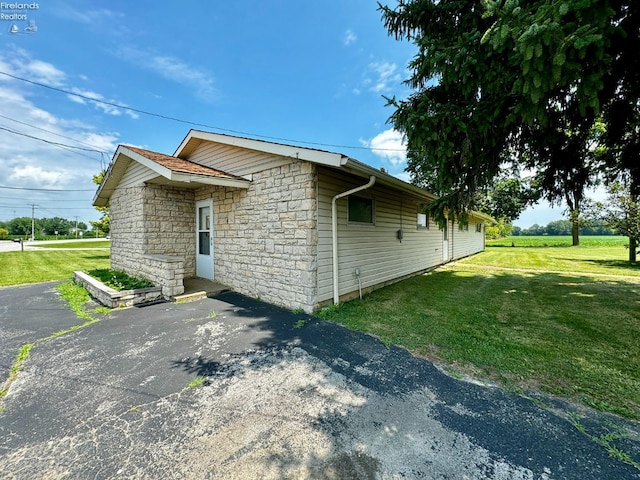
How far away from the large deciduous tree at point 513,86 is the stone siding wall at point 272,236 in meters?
2.23

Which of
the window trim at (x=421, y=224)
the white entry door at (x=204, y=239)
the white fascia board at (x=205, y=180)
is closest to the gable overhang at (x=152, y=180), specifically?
the white fascia board at (x=205, y=180)

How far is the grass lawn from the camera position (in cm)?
277

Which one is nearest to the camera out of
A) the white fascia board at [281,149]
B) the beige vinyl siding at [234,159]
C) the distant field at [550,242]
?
the white fascia board at [281,149]

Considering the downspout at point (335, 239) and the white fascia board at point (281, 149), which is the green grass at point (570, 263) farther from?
the white fascia board at point (281, 149)

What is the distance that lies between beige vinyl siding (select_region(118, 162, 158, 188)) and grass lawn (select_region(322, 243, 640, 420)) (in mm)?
5672

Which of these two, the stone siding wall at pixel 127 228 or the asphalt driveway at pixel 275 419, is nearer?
the asphalt driveway at pixel 275 419

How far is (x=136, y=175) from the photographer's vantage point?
23.8ft

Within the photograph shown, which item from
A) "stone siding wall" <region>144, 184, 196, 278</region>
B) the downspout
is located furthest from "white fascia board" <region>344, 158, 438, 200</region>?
"stone siding wall" <region>144, 184, 196, 278</region>

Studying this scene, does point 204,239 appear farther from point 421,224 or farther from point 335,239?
point 421,224

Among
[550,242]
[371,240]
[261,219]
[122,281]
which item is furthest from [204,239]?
[550,242]

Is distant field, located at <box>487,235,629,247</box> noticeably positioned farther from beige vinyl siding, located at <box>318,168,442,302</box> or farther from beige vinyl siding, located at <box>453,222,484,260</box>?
beige vinyl siding, located at <box>318,168,442,302</box>

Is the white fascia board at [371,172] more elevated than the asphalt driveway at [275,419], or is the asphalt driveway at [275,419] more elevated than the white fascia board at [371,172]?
the white fascia board at [371,172]

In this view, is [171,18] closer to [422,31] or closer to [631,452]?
[422,31]

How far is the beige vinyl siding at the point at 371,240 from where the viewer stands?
5250mm
